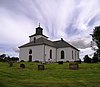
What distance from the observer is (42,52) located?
59.4 meters

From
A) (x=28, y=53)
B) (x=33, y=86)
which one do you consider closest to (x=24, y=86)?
(x=33, y=86)

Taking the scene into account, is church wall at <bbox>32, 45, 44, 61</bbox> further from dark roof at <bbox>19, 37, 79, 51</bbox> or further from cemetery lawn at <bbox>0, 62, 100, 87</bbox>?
cemetery lawn at <bbox>0, 62, 100, 87</bbox>

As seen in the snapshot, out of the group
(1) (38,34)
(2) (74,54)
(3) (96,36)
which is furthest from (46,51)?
(3) (96,36)

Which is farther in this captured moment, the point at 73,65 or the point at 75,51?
the point at 75,51

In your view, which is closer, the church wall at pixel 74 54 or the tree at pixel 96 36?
the tree at pixel 96 36

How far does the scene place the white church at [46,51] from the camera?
59831 mm

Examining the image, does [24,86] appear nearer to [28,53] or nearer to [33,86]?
[33,86]

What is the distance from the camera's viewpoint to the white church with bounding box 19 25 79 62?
5983 centimetres

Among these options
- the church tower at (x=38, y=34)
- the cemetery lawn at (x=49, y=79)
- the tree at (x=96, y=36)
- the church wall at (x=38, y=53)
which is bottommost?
the cemetery lawn at (x=49, y=79)

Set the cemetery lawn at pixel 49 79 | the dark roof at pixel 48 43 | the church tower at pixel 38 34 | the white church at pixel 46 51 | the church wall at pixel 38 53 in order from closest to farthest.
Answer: the cemetery lawn at pixel 49 79 → the church wall at pixel 38 53 → the white church at pixel 46 51 → the dark roof at pixel 48 43 → the church tower at pixel 38 34

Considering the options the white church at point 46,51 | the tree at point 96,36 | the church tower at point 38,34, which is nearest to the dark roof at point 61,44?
the white church at point 46,51

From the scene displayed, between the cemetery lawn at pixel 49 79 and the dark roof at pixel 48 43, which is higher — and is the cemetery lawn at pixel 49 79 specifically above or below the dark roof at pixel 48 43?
below

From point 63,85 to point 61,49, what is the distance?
162ft

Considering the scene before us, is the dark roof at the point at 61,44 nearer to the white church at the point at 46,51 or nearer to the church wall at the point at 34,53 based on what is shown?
the white church at the point at 46,51
